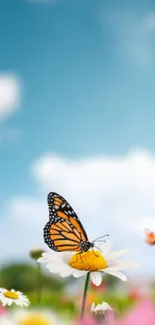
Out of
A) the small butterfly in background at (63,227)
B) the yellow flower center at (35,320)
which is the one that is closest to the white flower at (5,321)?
the yellow flower center at (35,320)

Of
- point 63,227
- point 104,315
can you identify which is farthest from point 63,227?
point 104,315

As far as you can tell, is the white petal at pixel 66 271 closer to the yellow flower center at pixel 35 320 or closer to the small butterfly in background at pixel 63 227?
the small butterfly in background at pixel 63 227

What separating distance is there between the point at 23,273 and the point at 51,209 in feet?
25.0

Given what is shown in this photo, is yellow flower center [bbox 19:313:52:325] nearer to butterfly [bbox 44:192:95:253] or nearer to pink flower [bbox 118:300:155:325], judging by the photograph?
pink flower [bbox 118:300:155:325]

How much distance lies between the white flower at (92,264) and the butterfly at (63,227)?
0.08 metres

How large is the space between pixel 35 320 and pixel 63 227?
66 centimetres

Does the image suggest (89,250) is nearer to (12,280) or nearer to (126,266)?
(126,266)

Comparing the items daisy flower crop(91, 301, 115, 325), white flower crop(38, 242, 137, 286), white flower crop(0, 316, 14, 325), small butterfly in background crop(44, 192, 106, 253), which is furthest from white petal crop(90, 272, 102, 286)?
white flower crop(0, 316, 14, 325)

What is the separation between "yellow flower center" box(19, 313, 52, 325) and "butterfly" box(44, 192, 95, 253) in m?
0.54

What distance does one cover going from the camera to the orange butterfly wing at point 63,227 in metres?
0.92

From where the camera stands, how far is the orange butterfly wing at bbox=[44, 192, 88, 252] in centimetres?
92

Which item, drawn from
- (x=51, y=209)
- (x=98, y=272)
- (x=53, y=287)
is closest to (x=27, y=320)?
(x=98, y=272)

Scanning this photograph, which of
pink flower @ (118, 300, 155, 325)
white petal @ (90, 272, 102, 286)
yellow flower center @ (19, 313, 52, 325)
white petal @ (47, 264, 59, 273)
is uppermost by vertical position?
white petal @ (90, 272, 102, 286)

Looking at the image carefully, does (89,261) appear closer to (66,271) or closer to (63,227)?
(66,271)
